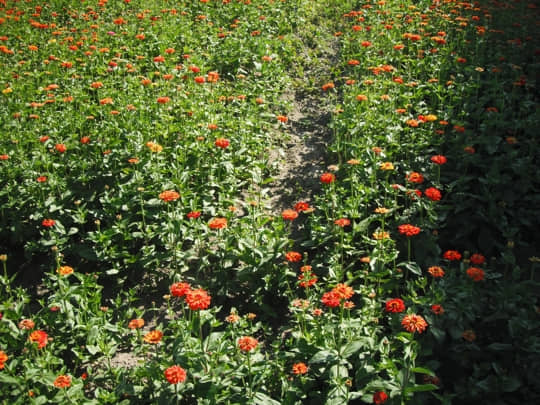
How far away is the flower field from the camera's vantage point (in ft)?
8.66

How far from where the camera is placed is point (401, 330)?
276cm

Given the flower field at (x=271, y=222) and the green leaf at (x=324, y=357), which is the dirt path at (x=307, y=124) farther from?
the green leaf at (x=324, y=357)

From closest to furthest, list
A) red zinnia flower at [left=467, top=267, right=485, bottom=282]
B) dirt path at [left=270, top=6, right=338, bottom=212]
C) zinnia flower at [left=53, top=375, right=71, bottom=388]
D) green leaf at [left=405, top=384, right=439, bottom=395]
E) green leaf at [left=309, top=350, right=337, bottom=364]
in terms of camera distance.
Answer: green leaf at [left=405, top=384, right=439, bottom=395]
zinnia flower at [left=53, top=375, right=71, bottom=388]
green leaf at [left=309, top=350, right=337, bottom=364]
red zinnia flower at [left=467, top=267, right=485, bottom=282]
dirt path at [left=270, top=6, right=338, bottom=212]

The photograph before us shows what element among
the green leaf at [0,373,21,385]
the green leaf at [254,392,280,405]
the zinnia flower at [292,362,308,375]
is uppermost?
the zinnia flower at [292,362,308,375]

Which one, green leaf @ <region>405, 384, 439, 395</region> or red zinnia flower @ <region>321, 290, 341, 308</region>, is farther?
red zinnia flower @ <region>321, 290, 341, 308</region>

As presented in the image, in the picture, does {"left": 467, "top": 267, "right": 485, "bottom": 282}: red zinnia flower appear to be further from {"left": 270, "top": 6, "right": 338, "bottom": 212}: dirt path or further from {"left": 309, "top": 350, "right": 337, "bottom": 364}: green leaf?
{"left": 270, "top": 6, "right": 338, "bottom": 212}: dirt path

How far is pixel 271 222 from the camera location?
12.7ft

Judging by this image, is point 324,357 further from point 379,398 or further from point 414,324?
point 414,324

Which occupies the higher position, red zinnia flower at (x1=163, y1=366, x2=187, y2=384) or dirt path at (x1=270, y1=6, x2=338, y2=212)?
dirt path at (x1=270, y1=6, x2=338, y2=212)

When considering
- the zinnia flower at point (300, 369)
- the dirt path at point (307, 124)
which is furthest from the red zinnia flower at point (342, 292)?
the dirt path at point (307, 124)

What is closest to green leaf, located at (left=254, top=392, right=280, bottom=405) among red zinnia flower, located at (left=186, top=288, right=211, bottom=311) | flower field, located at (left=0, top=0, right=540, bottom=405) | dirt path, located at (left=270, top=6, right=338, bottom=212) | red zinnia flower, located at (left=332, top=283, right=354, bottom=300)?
flower field, located at (left=0, top=0, right=540, bottom=405)

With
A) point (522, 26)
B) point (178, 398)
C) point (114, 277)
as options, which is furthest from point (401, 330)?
point (522, 26)

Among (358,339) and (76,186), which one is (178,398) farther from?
(76,186)

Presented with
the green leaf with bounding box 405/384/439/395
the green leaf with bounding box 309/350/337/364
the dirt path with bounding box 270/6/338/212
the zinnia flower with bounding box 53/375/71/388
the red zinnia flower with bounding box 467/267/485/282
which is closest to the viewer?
the green leaf with bounding box 405/384/439/395
